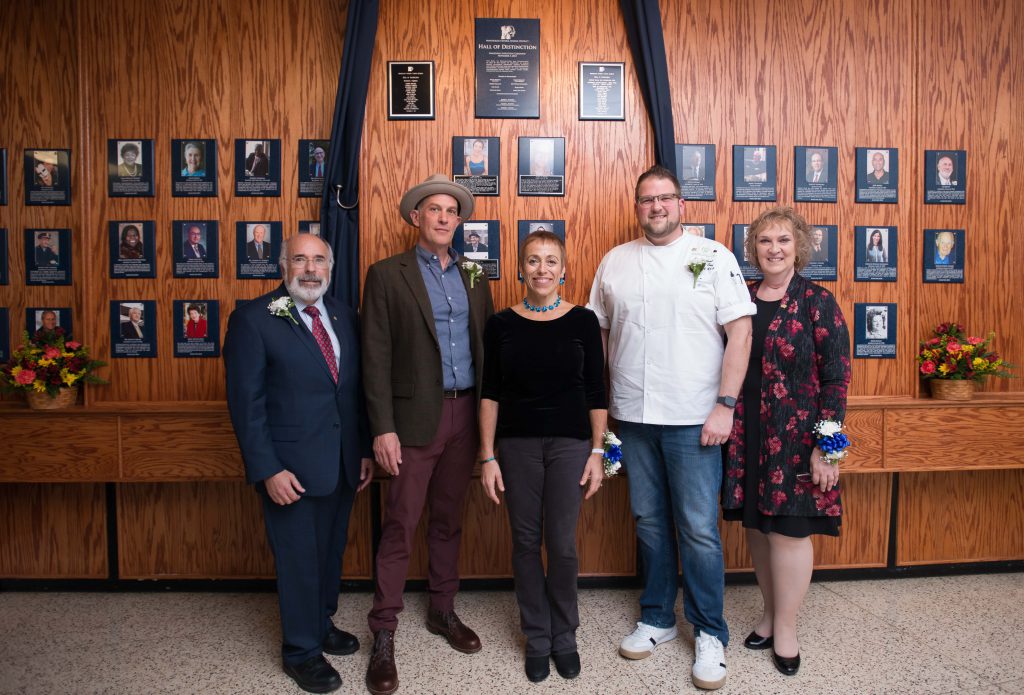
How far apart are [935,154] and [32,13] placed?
16.5 ft

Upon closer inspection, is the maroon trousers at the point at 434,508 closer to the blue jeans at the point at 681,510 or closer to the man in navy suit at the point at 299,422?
the man in navy suit at the point at 299,422

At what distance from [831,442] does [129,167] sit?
3.67 meters

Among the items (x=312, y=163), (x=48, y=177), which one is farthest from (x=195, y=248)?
(x=48, y=177)

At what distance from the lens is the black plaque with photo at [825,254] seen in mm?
3316

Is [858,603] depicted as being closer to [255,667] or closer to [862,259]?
[862,259]

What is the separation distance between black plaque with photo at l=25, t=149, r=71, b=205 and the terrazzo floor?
2.16m

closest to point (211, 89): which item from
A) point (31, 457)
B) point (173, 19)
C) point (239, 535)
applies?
point (173, 19)

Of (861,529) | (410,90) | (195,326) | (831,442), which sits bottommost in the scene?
(861,529)

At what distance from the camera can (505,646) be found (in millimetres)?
2717

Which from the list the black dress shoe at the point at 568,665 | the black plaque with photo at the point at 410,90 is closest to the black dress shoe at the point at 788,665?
the black dress shoe at the point at 568,665

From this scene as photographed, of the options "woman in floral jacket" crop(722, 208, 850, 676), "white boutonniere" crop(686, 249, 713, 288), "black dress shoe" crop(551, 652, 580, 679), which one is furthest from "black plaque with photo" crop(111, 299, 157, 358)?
"woman in floral jacket" crop(722, 208, 850, 676)

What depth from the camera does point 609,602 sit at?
3.17m

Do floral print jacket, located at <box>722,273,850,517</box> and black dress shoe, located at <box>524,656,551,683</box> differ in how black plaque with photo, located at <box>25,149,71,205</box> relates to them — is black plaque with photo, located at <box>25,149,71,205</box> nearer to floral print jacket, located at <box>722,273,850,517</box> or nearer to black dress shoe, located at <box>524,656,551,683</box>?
black dress shoe, located at <box>524,656,551,683</box>

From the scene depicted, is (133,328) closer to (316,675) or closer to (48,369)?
(48,369)
